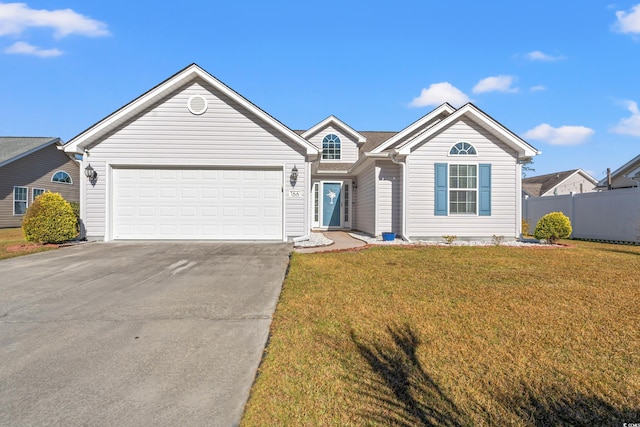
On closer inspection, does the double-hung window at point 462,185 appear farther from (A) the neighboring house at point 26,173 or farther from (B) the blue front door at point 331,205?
(A) the neighboring house at point 26,173

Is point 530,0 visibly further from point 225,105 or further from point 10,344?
point 10,344

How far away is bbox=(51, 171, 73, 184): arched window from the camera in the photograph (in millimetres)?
21628

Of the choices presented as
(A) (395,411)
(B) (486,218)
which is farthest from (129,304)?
(B) (486,218)

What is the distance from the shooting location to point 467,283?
5.64 m

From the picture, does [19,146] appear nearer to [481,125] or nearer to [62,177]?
[62,177]

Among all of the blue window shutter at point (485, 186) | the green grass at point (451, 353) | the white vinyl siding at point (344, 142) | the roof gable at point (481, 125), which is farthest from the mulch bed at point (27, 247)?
the blue window shutter at point (485, 186)

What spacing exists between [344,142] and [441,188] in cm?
821

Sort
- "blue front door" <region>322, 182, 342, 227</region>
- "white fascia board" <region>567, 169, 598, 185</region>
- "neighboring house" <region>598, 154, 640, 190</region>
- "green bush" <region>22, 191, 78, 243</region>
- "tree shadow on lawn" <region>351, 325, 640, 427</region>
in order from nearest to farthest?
1. "tree shadow on lawn" <region>351, 325, 640, 427</region>
2. "green bush" <region>22, 191, 78, 243</region>
3. "blue front door" <region>322, 182, 342, 227</region>
4. "neighboring house" <region>598, 154, 640, 190</region>
5. "white fascia board" <region>567, 169, 598, 185</region>

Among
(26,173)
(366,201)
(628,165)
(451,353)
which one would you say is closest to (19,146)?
(26,173)

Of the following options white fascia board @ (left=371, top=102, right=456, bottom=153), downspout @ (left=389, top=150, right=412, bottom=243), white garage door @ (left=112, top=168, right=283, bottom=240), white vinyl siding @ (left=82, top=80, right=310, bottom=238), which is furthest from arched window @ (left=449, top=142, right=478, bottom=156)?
white garage door @ (left=112, top=168, right=283, bottom=240)

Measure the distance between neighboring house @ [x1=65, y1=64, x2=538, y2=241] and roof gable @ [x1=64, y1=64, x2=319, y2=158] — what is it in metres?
0.03

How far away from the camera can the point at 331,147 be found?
18.5m

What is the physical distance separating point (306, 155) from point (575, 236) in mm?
12292

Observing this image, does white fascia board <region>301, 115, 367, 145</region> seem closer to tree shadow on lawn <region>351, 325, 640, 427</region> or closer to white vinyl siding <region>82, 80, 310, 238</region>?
white vinyl siding <region>82, 80, 310, 238</region>
